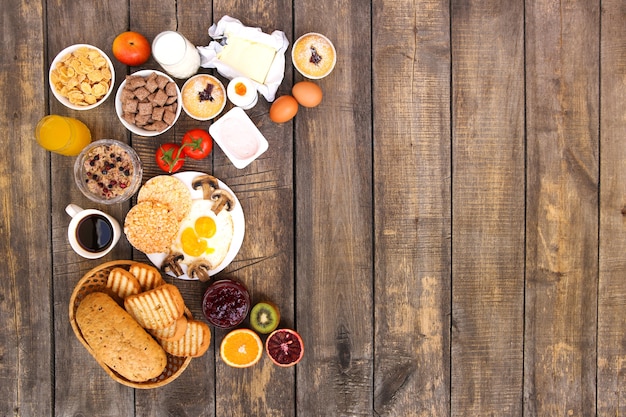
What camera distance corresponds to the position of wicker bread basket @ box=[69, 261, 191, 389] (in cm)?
145

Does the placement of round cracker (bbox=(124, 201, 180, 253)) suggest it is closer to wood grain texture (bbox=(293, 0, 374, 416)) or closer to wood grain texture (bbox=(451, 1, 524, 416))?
wood grain texture (bbox=(293, 0, 374, 416))

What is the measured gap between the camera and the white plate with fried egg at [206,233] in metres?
1.54

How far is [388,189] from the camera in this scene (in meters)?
1.64

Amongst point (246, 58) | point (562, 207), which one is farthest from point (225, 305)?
point (562, 207)

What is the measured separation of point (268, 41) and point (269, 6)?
0.14 meters

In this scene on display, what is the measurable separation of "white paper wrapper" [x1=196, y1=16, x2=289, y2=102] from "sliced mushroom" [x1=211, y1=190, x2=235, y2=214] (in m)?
0.33

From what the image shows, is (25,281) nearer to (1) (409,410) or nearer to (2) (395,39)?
(1) (409,410)

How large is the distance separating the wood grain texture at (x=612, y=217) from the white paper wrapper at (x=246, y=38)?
1059 millimetres

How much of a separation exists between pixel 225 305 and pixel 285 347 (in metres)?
0.23

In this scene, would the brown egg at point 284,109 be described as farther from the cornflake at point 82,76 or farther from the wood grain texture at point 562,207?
the wood grain texture at point 562,207

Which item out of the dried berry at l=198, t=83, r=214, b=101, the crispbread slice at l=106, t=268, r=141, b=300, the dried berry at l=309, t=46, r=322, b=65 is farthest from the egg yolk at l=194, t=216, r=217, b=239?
the dried berry at l=309, t=46, r=322, b=65

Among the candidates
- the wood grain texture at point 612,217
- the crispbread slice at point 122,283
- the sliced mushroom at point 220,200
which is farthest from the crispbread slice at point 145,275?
the wood grain texture at point 612,217

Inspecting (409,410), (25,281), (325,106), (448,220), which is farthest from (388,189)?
(25,281)

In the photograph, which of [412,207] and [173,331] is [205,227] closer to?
[173,331]
